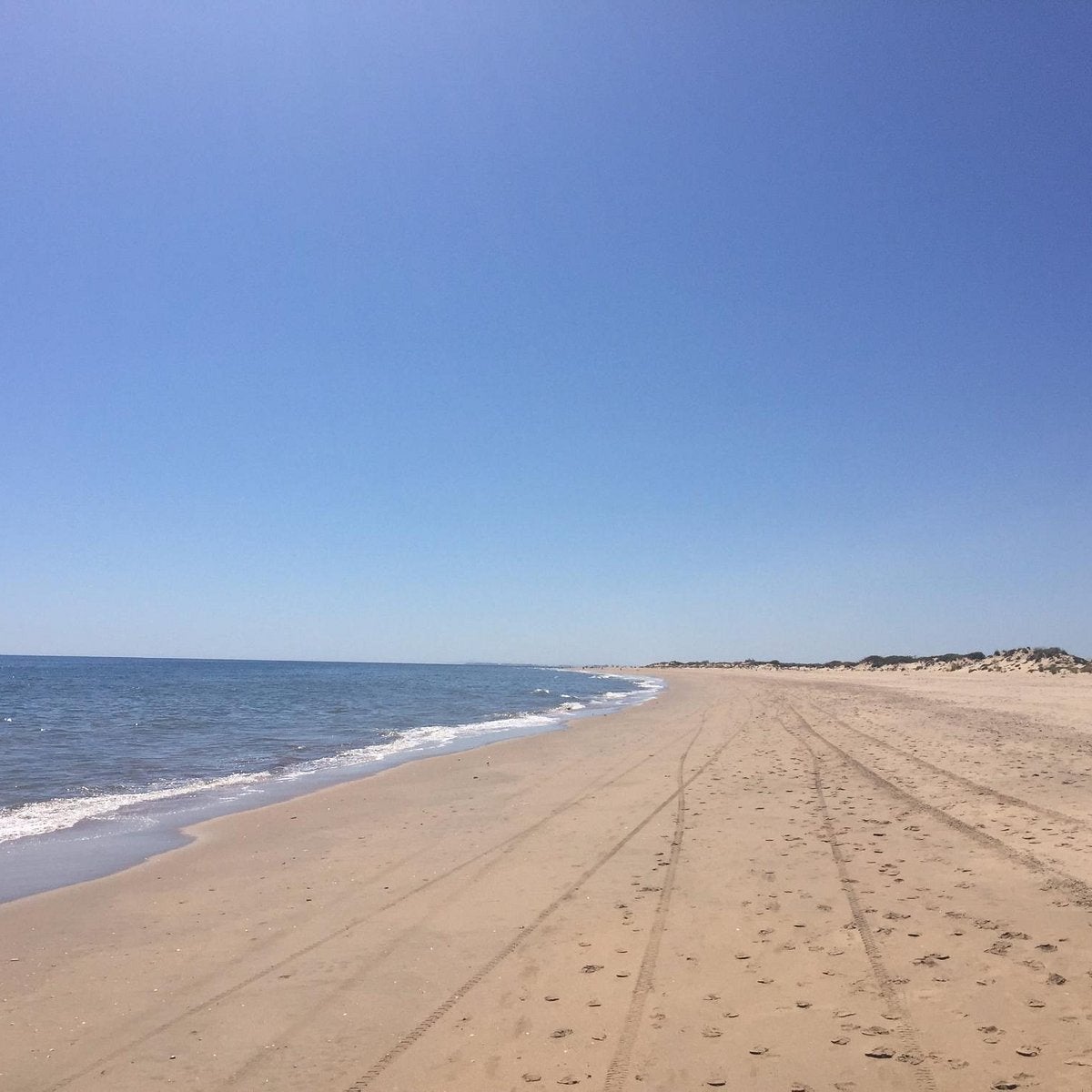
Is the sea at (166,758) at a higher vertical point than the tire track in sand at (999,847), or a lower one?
lower

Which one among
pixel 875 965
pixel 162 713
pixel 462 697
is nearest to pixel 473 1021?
pixel 875 965

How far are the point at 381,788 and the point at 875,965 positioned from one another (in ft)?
38.2

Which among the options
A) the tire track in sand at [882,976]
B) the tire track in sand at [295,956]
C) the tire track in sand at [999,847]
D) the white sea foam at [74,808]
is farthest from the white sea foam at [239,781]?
the tire track in sand at [999,847]

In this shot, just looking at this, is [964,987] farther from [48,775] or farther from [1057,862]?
[48,775]

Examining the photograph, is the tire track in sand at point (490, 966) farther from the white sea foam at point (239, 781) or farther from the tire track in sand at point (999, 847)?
the white sea foam at point (239, 781)

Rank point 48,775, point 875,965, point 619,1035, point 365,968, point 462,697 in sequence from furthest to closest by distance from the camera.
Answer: point 462,697 → point 48,775 → point 365,968 → point 875,965 → point 619,1035

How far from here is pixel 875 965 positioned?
534cm

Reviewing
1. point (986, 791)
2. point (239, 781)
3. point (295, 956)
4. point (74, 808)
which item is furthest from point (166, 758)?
point (986, 791)

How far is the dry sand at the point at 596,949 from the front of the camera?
4.39 m

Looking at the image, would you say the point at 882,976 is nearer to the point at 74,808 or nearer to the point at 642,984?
the point at 642,984

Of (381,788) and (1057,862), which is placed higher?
(1057,862)

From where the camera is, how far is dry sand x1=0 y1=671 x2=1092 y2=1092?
4387mm

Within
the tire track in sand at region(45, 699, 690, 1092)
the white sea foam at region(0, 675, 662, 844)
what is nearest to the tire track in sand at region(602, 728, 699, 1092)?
the tire track in sand at region(45, 699, 690, 1092)

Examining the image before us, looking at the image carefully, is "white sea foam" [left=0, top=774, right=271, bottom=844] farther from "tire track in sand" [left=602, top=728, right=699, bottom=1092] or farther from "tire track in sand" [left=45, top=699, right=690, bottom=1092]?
"tire track in sand" [left=602, top=728, right=699, bottom=1092]
